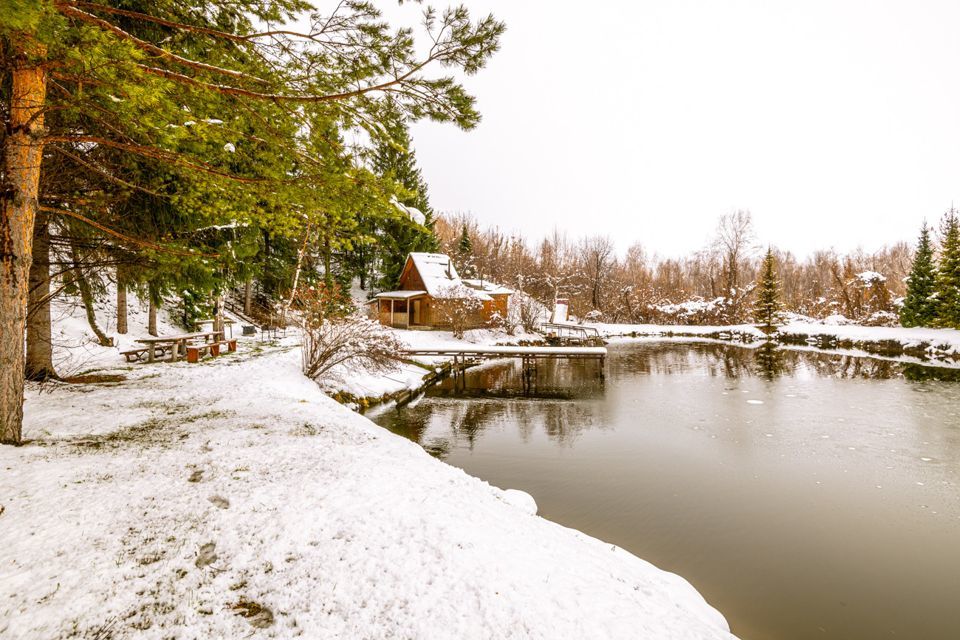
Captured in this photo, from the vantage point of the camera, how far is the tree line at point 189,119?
382 cm

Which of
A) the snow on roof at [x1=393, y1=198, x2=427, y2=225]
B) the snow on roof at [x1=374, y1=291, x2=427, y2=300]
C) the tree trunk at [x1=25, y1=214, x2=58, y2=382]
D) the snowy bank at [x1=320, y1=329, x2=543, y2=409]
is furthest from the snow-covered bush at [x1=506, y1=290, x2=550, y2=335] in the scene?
the snow on roof at [x1=393, y1=198, x2=427, y2=225]

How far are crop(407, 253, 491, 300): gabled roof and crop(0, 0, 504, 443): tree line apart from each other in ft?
67.4

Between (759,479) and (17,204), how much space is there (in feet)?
37.6

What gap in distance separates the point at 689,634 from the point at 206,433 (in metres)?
5.72

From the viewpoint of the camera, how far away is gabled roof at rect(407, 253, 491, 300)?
27.2 m

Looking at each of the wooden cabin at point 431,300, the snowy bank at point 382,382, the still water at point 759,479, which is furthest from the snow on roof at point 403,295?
the still water at point 759,479

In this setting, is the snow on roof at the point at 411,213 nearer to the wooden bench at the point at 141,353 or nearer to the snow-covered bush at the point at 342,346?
the snow-covered bush at the point at 342,346

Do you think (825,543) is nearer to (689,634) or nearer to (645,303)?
(689,634)

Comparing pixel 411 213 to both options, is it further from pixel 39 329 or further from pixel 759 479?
pixel 759 479

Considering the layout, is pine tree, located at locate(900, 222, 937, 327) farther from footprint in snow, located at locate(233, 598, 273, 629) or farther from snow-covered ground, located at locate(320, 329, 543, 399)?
footprint in snow, located at locate(233, 598, 273, 629)

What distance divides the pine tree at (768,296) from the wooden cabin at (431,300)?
2173 centimetres

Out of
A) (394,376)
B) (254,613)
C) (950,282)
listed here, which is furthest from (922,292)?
(254,613)

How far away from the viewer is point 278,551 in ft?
10.5

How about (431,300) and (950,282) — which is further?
(431,300)
